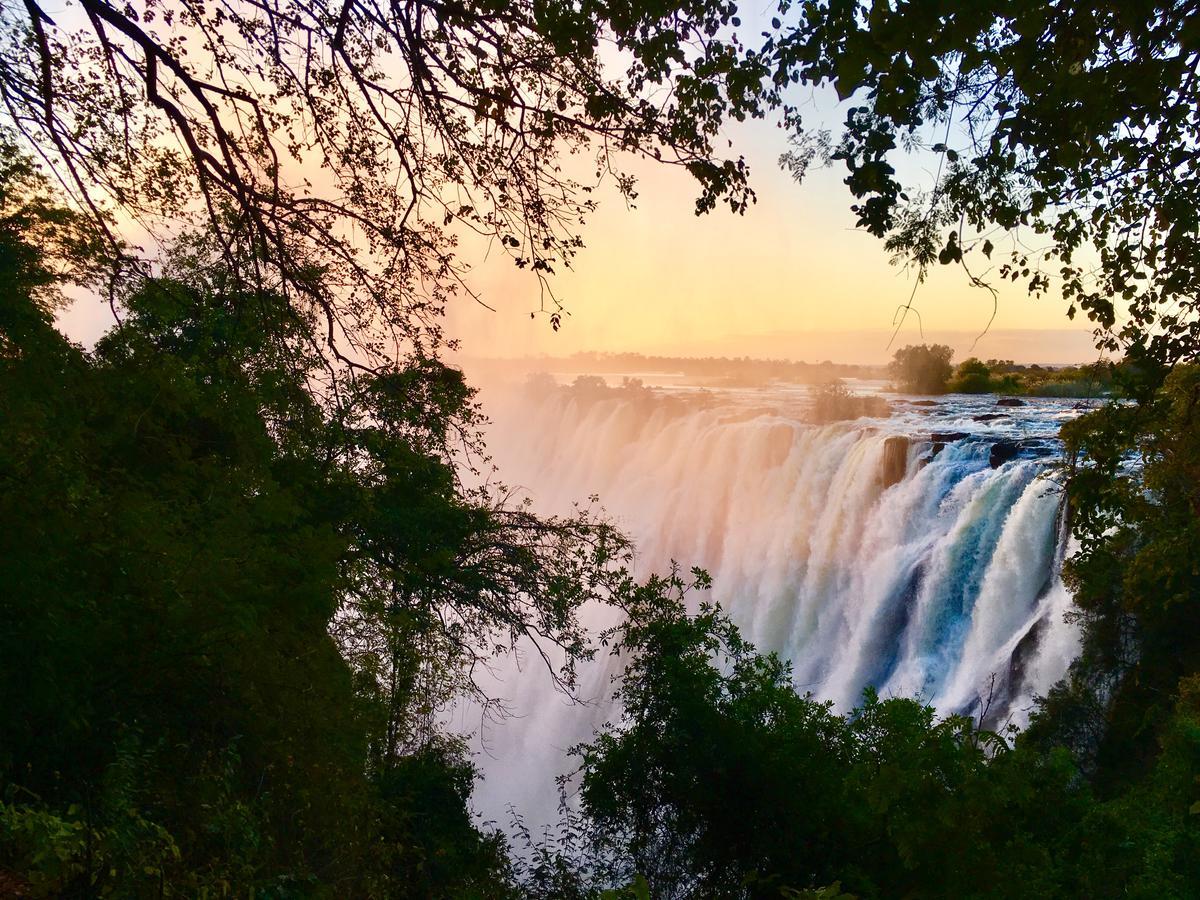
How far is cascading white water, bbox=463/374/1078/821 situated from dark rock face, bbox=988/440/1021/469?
2.7 inches

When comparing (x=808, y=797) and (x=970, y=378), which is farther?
(x=970, y=378)

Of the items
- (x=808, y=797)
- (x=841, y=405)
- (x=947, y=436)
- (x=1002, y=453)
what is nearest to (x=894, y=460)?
(x=947, y=436)

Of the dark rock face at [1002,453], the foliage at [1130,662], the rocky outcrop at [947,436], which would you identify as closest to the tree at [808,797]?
the foliage at [1130,662]

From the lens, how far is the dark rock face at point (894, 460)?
19.6m

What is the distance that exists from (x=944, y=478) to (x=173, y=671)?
1754 centimetres

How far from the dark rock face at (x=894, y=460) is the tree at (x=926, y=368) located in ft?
41.9

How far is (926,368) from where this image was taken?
31641mm

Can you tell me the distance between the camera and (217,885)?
3.56 m

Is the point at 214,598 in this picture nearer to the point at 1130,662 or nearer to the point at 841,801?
the point at 841,801

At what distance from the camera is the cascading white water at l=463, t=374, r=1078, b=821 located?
49.9 feet

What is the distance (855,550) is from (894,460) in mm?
2736

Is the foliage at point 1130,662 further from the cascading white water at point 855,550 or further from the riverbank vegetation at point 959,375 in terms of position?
the riverbank vegetation at point 959,375

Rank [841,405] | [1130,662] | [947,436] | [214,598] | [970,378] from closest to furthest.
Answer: [214,598] < [1130,662] < [947,436] < [841,405] < [970,378]

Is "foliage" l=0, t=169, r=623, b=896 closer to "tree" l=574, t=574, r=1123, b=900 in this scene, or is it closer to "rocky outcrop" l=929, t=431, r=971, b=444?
"tree" l=574, t=574, r=1123, b=900
